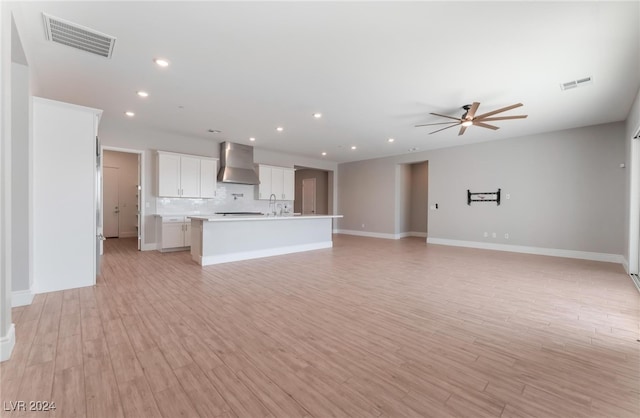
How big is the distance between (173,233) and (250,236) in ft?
7.11

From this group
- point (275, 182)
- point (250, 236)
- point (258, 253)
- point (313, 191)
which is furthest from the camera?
point (313, 191)

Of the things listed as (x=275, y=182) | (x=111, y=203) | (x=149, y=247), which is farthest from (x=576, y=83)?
(x=111, y=203)

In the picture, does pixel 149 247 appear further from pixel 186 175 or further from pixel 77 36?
pixel 77 36

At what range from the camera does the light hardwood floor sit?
157 cm

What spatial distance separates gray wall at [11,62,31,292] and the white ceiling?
44 cm

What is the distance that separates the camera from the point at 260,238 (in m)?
5.88

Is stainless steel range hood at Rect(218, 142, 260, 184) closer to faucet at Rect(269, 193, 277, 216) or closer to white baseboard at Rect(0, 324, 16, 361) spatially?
faucet at Rect(269, 193, 277, 216)

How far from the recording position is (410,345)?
2221mm

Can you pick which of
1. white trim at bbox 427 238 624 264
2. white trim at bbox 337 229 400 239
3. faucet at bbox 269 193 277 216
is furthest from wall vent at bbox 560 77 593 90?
faucet at bbox 269 193 277 216

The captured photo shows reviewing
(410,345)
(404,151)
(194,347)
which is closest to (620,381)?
(410,345)

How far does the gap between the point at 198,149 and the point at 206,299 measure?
5.24m

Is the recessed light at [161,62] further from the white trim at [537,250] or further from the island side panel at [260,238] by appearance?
the white trim at [537,250]

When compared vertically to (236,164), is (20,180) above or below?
below

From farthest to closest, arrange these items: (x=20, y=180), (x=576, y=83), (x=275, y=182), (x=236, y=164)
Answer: (x=275, y=182) < (x=236, y=164) < (x=576, y=83) < (x=20, y=180)
